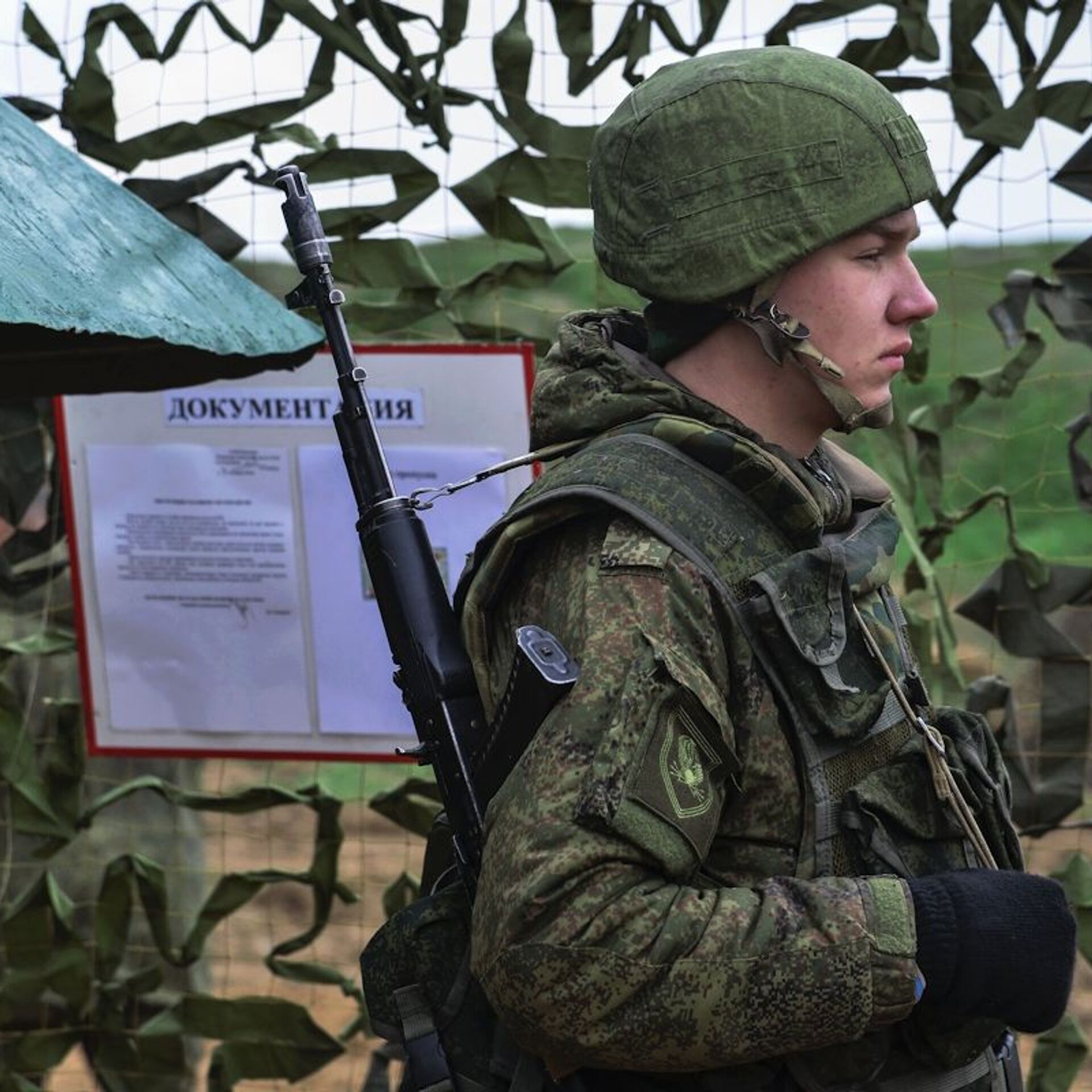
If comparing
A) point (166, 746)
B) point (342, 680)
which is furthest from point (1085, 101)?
point (166, 746)

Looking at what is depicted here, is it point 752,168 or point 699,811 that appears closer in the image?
A: point 699,811

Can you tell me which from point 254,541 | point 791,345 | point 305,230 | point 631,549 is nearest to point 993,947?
point 631,549

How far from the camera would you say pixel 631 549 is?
5.87 feet

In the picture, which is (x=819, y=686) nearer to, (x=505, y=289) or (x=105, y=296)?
(x=105, y=296)

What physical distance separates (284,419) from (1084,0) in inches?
68.4

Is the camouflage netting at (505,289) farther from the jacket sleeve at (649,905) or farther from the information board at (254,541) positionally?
the jacket sleeve at (649,905)

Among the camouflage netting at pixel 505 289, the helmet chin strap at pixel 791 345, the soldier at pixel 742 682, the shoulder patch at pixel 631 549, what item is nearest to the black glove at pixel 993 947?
the soldier at pixel 742 682

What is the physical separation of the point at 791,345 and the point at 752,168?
191 mm

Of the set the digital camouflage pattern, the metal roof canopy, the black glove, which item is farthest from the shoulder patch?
the metal roof canopy

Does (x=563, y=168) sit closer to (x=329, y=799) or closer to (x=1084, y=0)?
(x=1084, y=0)

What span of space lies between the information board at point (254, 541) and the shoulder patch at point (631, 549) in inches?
68.7

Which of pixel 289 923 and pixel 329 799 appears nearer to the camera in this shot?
pixel 329 799

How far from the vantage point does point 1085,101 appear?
349 cm

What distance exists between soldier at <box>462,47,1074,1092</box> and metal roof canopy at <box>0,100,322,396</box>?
0.54 metres
